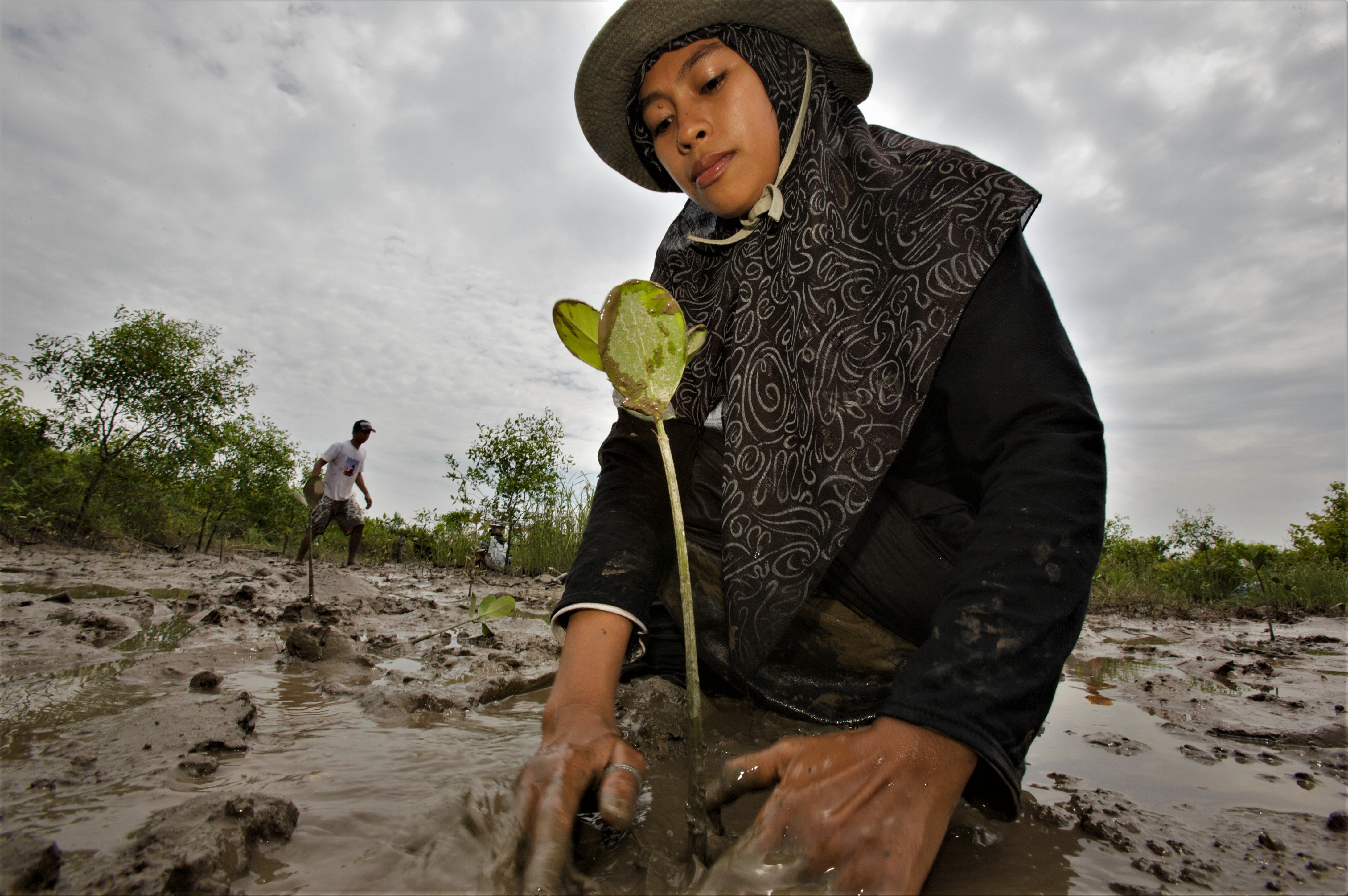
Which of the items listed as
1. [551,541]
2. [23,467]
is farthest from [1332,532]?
[23,467]

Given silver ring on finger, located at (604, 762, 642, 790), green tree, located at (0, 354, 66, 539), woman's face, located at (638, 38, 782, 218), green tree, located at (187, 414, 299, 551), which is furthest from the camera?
green tree, located at (187, 414, 299, 551)

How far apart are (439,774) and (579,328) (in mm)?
868

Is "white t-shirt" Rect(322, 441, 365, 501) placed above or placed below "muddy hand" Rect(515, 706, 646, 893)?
above

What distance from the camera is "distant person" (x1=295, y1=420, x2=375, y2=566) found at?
7.65 m

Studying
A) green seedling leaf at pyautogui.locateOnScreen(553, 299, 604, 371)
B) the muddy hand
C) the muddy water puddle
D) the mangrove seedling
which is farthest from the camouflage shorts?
green seedling leaf at pyautogui.locateOnScreen(553, 299, 604, 371)

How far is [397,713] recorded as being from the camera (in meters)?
1.42

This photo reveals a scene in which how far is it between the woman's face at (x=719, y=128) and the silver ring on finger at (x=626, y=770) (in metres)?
1.23

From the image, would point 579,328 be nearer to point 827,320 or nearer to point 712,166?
point 827,320

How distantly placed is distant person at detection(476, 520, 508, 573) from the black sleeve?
6.35 m

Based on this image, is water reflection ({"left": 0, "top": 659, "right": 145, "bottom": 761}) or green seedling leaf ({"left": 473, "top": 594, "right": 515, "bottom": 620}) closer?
water reflection ({"left": 0, "top": 659, "right": 145, "bottom": 761})

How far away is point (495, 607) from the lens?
2002mm

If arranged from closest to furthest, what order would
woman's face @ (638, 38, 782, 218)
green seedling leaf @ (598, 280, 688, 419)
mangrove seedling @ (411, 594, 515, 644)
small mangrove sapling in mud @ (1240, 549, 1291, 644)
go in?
green seedling leaf @ (598, 280, 688, 419), woman's face @ (638, 38, 782, 218), mangrove seedling @ (411, 594, 515, 644), small mangrove sapling in mud @ (1240, 549, 1291, 644)

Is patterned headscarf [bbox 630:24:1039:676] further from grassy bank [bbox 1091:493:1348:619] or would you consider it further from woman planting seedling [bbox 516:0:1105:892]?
grassy bank [bbox 1091:493:1348:619]

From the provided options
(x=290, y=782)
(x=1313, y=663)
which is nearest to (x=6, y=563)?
(x=290, y=782)
